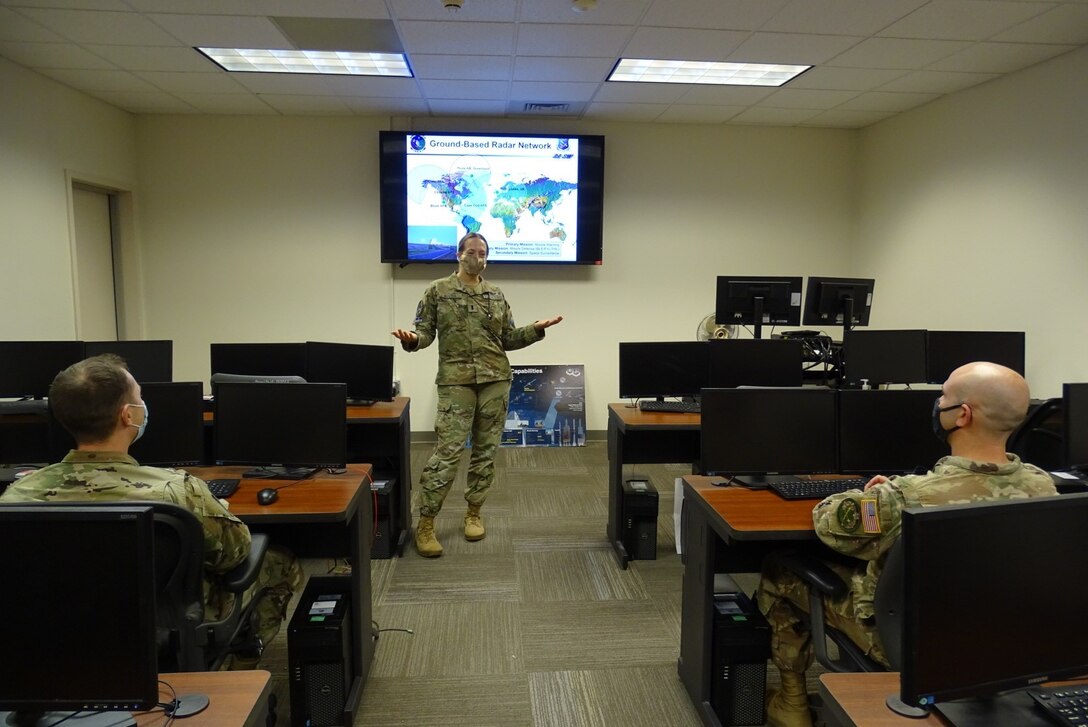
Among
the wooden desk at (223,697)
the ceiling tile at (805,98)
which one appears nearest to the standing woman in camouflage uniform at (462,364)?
the wooden desk at (223,697)

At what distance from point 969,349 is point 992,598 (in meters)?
3.51

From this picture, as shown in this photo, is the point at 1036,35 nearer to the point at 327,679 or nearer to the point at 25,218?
the point at 327,679

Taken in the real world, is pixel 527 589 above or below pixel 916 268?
→ below

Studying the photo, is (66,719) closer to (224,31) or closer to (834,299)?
(224,31)

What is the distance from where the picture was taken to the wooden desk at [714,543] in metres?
1.94

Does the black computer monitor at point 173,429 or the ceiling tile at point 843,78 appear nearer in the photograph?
the black computer monitor at point 173,429

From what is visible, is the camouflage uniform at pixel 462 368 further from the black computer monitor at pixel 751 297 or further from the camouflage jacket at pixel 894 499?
the camouflage jacket at pixel 894 499

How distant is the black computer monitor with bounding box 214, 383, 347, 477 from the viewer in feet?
8.20

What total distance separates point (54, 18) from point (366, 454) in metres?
2.75

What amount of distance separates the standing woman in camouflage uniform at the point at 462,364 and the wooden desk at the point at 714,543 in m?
1.47

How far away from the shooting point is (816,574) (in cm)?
177

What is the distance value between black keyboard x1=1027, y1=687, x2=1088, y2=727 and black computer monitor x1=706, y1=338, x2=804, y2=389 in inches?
100

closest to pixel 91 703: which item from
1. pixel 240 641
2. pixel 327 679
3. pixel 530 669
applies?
pixel 240 641

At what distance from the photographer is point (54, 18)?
330 cm
